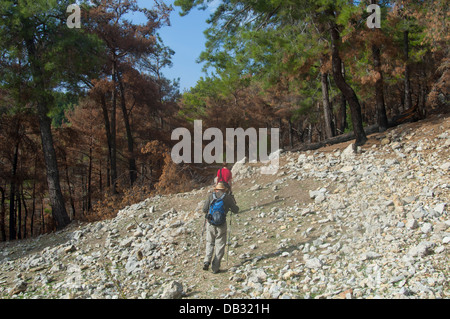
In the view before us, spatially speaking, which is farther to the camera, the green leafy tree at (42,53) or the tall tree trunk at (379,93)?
the tall tree trunk at (379,93)

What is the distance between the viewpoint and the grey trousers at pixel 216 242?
5.86 metres

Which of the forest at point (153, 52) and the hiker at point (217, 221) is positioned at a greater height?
the forest at point (153, 52)

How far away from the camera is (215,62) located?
12.4m

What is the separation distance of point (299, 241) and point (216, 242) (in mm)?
1694

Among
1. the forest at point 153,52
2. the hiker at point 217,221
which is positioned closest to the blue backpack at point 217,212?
the hiker at point 217,221

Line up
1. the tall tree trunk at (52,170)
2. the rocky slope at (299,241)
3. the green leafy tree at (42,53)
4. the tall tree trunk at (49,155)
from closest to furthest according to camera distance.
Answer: the rocky slope at (299,241), the green leafy tree at (42,53), the tall tree trunk at (49,155), the tall tree trunk at (52,170)

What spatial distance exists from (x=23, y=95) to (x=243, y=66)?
28.1 feet

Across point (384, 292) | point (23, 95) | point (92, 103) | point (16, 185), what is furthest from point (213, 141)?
point (384, 292)

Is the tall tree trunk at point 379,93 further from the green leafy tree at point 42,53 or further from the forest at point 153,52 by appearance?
the green leafy tree at point 42,53

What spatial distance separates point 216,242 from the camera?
5926 millimetres

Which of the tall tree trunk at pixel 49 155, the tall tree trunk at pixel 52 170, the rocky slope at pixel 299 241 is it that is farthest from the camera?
the tall tree trunk at pixel 52 170


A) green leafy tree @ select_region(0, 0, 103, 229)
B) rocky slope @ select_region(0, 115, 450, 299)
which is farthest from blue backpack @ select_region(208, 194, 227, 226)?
green leafy tree @ select_region(0, 0, 103, 229)

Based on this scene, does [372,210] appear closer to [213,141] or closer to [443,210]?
[443,210]

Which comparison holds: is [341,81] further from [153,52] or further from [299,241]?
[153,52]
